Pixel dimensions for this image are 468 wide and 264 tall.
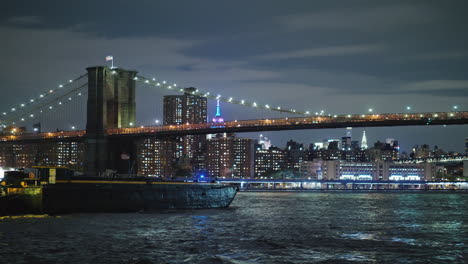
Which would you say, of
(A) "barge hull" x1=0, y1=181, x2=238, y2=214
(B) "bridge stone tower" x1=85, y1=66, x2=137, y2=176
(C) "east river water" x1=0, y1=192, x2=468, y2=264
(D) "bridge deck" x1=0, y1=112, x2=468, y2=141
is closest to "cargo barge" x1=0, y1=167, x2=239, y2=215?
(A) "barge hull" x1=0, y1=181, x2=238, y2=214

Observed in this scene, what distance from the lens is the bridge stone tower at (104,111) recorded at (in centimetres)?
9012

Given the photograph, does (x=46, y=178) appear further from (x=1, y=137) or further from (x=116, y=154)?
(x=1, y=137)

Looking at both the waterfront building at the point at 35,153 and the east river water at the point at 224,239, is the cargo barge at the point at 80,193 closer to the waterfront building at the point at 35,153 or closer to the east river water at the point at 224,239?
the east river water at the point at 224,239

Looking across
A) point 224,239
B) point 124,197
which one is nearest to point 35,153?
point 124,197

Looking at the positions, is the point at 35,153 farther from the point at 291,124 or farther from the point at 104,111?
the point at 291,124

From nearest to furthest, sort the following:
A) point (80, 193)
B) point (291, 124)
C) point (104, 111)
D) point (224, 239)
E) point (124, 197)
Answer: point (224, 239) → point (80, 193) → point (124, 197) → point (104, 111) → point (291, 124)

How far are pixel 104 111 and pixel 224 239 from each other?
62.3 meters

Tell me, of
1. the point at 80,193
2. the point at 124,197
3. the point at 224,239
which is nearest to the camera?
the point at 224,239

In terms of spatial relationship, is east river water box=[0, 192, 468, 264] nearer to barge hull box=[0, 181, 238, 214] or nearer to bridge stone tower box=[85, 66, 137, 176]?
barge hull box=[0, 181, 238, 214]

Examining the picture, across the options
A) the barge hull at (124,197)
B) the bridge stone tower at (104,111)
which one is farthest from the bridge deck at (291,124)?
the barge hull at (124,197)

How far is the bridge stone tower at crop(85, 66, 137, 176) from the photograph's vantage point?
90125 mm

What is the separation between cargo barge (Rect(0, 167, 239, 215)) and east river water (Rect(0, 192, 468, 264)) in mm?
1919

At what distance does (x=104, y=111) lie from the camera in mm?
92250

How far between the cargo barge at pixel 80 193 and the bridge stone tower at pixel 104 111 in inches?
1454
